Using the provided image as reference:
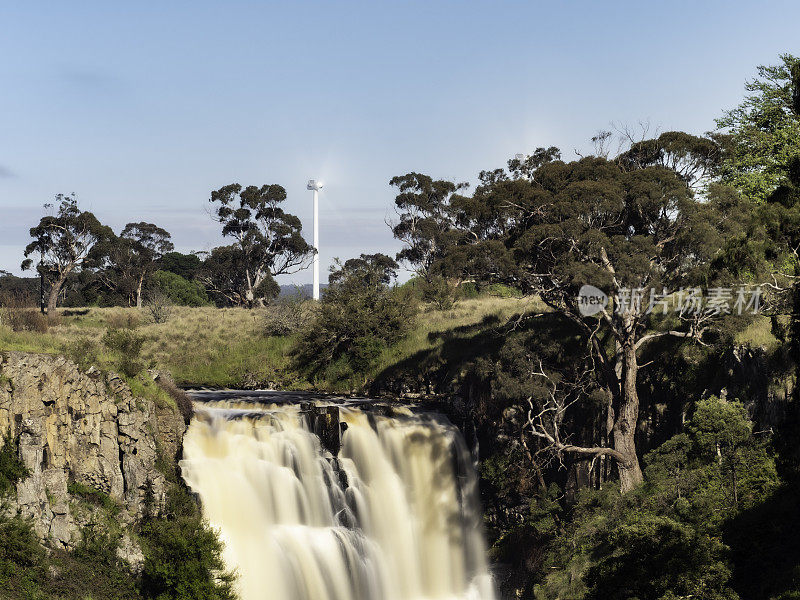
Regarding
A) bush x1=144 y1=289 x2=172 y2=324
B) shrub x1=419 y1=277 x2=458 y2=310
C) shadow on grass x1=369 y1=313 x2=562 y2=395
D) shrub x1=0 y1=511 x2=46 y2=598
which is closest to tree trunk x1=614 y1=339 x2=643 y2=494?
shadow on grass x1=369 y1=313 x2=562 y2=395

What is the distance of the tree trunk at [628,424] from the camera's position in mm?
30750

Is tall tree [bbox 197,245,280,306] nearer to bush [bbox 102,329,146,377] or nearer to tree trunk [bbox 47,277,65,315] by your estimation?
tree trunk [bbox 47,277,65,315]

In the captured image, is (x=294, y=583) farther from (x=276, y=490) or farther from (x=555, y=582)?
(x=555, y=582)

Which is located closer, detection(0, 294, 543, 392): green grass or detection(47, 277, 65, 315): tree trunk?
detection(0, 294, 543, 392): green grass

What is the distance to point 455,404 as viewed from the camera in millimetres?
38000

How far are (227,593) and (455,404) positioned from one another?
53.3 ft

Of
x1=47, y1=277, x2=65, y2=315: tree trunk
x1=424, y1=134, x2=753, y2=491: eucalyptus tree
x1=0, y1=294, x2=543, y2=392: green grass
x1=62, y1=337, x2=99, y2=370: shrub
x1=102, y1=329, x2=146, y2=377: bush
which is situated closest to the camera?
x1=62, y1=337, x2=99, y2=370: shrub

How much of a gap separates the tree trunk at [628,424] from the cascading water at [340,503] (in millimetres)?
7297

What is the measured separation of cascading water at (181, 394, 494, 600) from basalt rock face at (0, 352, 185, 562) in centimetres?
211

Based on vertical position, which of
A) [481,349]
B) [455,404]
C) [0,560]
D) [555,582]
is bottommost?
[555,582]

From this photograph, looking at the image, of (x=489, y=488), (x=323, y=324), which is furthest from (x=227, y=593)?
(x=323, y=324)

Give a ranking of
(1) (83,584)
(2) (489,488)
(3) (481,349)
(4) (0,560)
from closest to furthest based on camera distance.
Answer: (4) (0,560)
(1) (83,584)
(2) (489,488)
(3) (481,349)

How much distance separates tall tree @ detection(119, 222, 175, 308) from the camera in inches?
3014

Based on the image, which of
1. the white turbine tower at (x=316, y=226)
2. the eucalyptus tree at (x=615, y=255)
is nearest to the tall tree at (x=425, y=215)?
the white turbine tower at (x=316, y=226)
